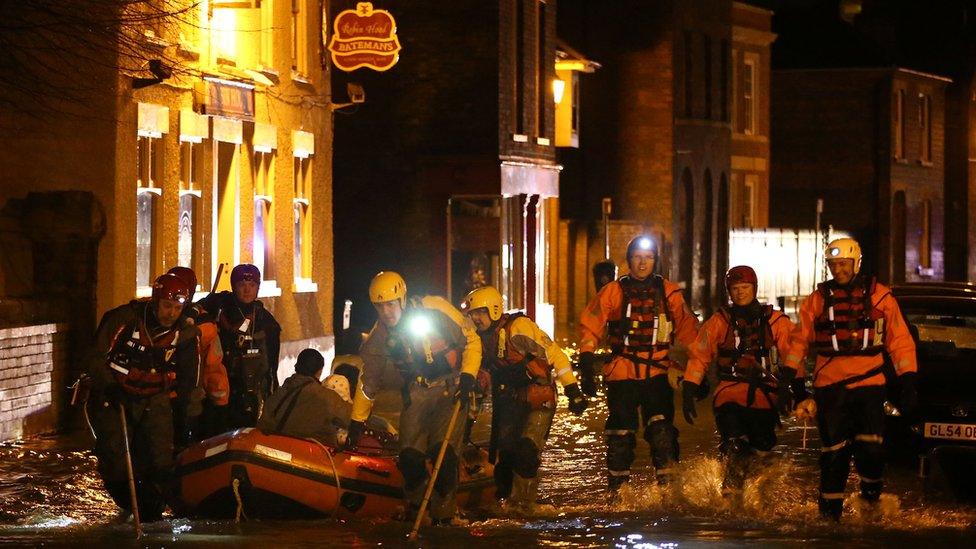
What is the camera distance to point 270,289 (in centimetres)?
2428

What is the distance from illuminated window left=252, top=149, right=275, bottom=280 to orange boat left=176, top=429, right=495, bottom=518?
11.5m

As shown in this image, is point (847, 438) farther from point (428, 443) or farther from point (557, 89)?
point (557, 89)

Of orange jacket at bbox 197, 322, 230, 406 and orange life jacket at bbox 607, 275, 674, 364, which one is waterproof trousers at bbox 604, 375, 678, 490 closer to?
orange life jacket at bbox 607, 275, 674, 364

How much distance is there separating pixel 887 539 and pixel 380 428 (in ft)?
14.0

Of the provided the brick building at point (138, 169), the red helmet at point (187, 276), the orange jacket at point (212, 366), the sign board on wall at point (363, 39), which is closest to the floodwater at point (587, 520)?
the orange jacket at point (212, 366)

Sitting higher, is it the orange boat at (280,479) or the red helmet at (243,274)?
the red helmet at (243,274)

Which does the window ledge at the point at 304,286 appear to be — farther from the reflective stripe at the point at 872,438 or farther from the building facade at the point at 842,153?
the building facade at the point at 842,153

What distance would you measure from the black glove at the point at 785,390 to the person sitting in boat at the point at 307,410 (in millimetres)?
3177

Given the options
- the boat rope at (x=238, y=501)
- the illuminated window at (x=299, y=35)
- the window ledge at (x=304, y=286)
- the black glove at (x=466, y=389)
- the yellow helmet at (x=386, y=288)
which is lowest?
the boat rope at (x=238, y=501)

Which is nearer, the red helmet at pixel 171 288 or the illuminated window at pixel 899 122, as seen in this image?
the red helmet at pixel 171 288

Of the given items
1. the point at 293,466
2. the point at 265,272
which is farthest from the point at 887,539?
the point at 265,272

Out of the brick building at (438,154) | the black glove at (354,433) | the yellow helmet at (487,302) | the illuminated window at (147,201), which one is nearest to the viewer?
the black glove at (354,433)

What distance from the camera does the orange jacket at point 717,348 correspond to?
13172 mm

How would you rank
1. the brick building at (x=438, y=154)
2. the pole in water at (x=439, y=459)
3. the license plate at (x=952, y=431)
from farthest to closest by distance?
1. the brick building at (x=438, y=154)
2. the license plate at (x=952, y=431)
3. the pole in water at (x=439, y=459)
